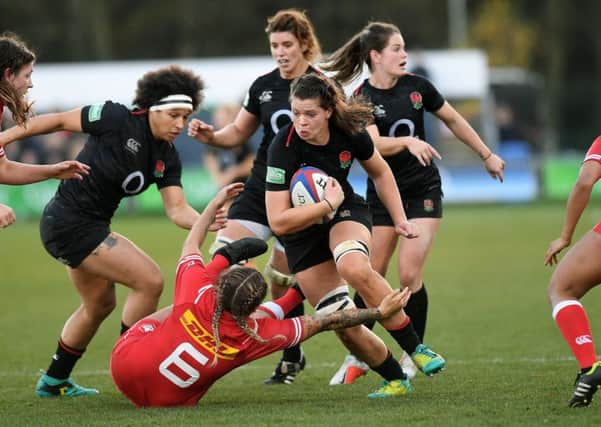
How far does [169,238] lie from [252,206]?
35.2 ft

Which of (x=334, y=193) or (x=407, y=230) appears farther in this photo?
(x=407, y=230)

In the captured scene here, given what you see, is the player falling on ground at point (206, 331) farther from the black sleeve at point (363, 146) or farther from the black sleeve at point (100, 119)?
the black sleeve at point (100, 119)

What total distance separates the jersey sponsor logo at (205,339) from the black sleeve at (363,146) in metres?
1.50

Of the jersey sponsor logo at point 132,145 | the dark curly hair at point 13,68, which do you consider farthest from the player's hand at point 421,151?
the dark curly hair at point 13,68

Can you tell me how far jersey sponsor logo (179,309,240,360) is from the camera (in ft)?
20.6

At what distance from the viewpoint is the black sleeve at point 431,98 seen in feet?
26.6

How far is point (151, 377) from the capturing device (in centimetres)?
641

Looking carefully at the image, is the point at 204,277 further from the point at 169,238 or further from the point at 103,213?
the point at 169,238

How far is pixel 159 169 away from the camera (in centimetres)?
736

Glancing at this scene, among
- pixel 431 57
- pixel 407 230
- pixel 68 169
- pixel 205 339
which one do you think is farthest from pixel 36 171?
pixel 431 57

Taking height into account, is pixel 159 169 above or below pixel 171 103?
below

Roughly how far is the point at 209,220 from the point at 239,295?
90 centimetres

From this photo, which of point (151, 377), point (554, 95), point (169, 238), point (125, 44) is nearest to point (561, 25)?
point (554, 95)

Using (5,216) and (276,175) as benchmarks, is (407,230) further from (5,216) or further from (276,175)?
(5,216)
